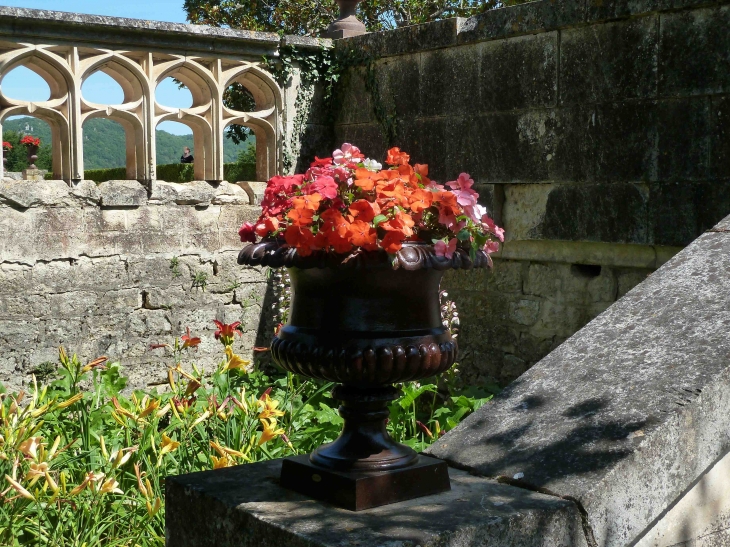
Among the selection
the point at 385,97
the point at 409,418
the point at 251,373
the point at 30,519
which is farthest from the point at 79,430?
the point at 385,97

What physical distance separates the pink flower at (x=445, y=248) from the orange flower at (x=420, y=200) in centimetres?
9

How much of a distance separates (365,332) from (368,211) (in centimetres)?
27

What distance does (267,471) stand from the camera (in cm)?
229

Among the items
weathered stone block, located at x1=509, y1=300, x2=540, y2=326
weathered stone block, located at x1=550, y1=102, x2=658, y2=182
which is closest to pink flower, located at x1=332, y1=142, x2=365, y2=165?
weathered stone block, located at x1=550, y1=102, x2=658, y2=182

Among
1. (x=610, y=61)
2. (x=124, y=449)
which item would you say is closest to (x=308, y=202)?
(x=124, y=449)

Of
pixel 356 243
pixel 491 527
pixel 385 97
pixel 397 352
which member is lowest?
pixel 491 527

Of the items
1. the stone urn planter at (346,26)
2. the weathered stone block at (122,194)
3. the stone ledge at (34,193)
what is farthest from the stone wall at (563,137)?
the stone ledge at (34,193)

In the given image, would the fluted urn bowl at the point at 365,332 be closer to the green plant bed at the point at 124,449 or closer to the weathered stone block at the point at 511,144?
the green plant bed at the point at 124,449

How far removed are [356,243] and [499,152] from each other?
3.68 metres

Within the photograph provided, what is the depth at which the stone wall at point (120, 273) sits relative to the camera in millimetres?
5516

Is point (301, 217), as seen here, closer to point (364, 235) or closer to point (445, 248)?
point (364, 235)

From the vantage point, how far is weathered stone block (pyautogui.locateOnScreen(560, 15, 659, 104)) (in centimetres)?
477

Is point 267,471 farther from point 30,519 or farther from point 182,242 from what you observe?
point 182,242

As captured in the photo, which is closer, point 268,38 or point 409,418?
point 409,418
